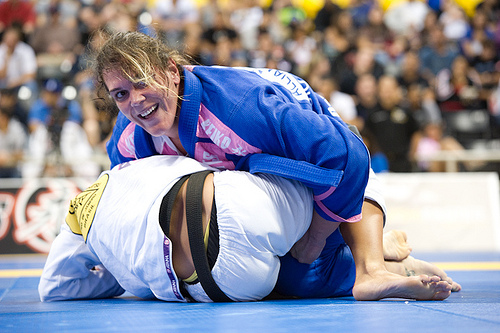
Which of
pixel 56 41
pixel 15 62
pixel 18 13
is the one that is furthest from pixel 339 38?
pixel 18 13

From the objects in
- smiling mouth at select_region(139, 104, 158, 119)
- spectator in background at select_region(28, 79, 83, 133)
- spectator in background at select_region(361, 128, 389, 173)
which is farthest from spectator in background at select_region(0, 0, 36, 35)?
smiling mouth at select_region(139, 104, 158, 119)

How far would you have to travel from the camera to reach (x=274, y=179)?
6.52ft

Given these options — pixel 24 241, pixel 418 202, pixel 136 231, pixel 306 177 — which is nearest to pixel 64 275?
pixel 136 231

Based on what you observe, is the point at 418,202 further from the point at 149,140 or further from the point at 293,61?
the point at 149,140

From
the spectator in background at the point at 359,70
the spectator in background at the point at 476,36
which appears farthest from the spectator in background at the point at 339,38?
the spectator in background at the point at 476,36

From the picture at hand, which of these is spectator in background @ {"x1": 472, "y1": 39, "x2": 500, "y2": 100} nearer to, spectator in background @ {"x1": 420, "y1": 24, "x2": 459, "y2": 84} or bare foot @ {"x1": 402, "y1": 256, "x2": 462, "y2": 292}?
spectator in background @ {"x1": 420, "y1": 24, "x2": 459, "y2": 84}

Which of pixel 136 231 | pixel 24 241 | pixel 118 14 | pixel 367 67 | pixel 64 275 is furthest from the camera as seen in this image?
pixel 118 14

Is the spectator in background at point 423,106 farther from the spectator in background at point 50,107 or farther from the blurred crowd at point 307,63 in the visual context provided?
the spectator in background at point 50,107

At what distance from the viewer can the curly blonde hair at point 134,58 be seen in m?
1.99

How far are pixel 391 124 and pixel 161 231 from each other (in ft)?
16.8

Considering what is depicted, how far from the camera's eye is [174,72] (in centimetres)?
215

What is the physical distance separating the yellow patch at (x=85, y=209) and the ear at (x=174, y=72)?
417 mm

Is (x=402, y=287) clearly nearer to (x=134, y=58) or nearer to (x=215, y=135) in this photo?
(x=215, y=135)

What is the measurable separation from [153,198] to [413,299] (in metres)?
0.90
